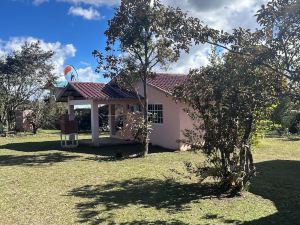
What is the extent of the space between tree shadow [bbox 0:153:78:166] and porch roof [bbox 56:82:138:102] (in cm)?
418

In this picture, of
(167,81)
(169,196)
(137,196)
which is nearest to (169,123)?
(167,81)

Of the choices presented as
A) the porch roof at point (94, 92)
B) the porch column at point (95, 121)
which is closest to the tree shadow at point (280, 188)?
the porch roof at point (94, 92)

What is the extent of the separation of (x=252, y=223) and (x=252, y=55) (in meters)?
Result: 3.34

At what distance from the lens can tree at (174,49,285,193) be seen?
9.91 meters

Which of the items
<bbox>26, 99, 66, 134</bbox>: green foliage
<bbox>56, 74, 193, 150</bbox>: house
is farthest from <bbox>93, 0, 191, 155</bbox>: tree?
<bbox>26, 99, 66, 134</bbox>: green foliage

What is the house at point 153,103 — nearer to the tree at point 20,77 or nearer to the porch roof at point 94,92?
the porch roof at point 94,92

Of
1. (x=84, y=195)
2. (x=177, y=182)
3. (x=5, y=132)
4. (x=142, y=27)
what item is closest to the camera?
(x=84, y=195)

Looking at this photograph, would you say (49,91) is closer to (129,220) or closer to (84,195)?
(84,195)

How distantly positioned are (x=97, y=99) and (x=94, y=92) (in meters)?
0.83

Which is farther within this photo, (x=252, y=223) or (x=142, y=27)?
(x=142, y=27)

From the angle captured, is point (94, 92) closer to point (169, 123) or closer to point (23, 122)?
point (169, 123)

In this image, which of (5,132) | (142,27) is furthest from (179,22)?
(5,132)

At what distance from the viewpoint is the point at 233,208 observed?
365 inches

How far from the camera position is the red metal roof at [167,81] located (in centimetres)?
2102
